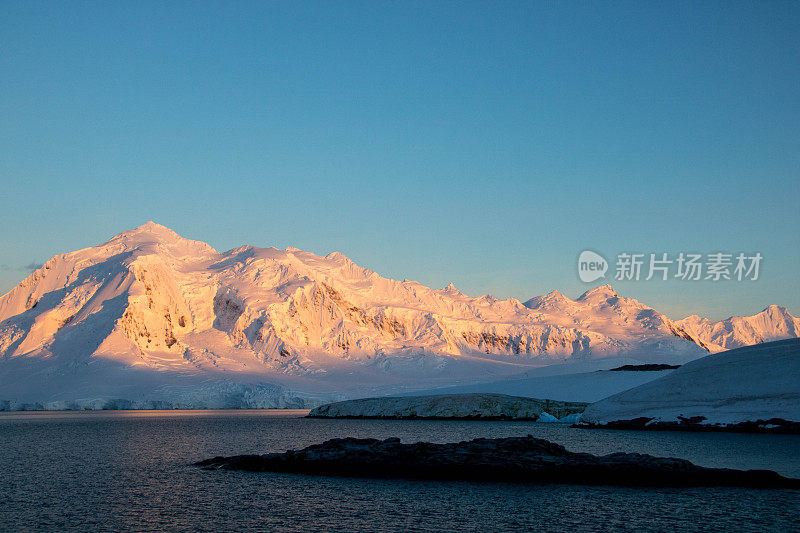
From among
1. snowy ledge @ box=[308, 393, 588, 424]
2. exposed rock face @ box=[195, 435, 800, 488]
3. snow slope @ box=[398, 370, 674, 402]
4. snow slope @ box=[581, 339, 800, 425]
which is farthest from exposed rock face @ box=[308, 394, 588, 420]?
exposed rock face @ box=[195, 435, 800, 488]

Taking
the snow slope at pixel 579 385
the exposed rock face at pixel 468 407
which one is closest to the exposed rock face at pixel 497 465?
the exposed rock face at pixel 468 407

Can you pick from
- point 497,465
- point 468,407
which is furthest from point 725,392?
point 497,465

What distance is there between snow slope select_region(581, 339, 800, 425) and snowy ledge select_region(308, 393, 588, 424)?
64.2 feet

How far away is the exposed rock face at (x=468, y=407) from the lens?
108438 mm

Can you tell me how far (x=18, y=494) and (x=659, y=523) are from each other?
2693cm

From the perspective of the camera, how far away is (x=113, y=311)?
647ft

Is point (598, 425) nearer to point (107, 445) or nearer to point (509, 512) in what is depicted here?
point (107, 445)

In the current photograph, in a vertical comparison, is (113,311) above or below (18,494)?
above

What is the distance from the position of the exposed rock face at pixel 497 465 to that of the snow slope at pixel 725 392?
37412mm

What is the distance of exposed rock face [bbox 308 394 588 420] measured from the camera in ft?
356

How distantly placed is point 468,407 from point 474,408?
93 centimetres

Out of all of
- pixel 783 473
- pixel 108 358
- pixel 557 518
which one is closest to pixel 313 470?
pixel 557 518

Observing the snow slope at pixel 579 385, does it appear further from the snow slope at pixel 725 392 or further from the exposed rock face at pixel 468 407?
the snow slope at pixel 725 392

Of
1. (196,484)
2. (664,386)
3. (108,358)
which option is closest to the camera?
(196,484)
